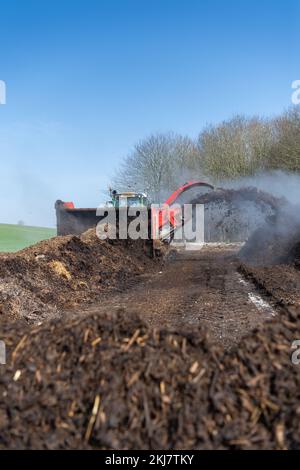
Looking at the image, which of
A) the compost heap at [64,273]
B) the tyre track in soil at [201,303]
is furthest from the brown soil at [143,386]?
the compost heap at [64,273]

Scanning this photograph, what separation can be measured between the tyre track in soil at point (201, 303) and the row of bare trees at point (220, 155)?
17.2 metres

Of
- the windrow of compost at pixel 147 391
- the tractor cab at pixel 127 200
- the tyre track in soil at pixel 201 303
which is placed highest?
the tractor cab at pixel 127 200

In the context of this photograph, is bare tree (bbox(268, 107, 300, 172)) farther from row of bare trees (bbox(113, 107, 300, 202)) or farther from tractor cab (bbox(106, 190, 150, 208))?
tractor cab (bbox(106, 190, 150, 208))

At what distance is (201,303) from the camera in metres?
9.25

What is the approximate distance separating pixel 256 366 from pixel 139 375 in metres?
0.79

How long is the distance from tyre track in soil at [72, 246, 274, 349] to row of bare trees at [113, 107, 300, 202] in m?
17.2

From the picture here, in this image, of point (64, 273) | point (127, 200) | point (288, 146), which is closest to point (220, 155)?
point (288, 146)

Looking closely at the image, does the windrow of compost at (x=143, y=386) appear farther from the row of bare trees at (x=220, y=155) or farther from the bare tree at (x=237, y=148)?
the bare tree at (x=237, y=148)

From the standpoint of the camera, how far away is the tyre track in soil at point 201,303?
23.7 feet

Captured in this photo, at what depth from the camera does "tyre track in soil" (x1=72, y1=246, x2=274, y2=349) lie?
7.22m

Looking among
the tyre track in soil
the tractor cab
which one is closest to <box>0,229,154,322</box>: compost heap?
the tyre track in soil
